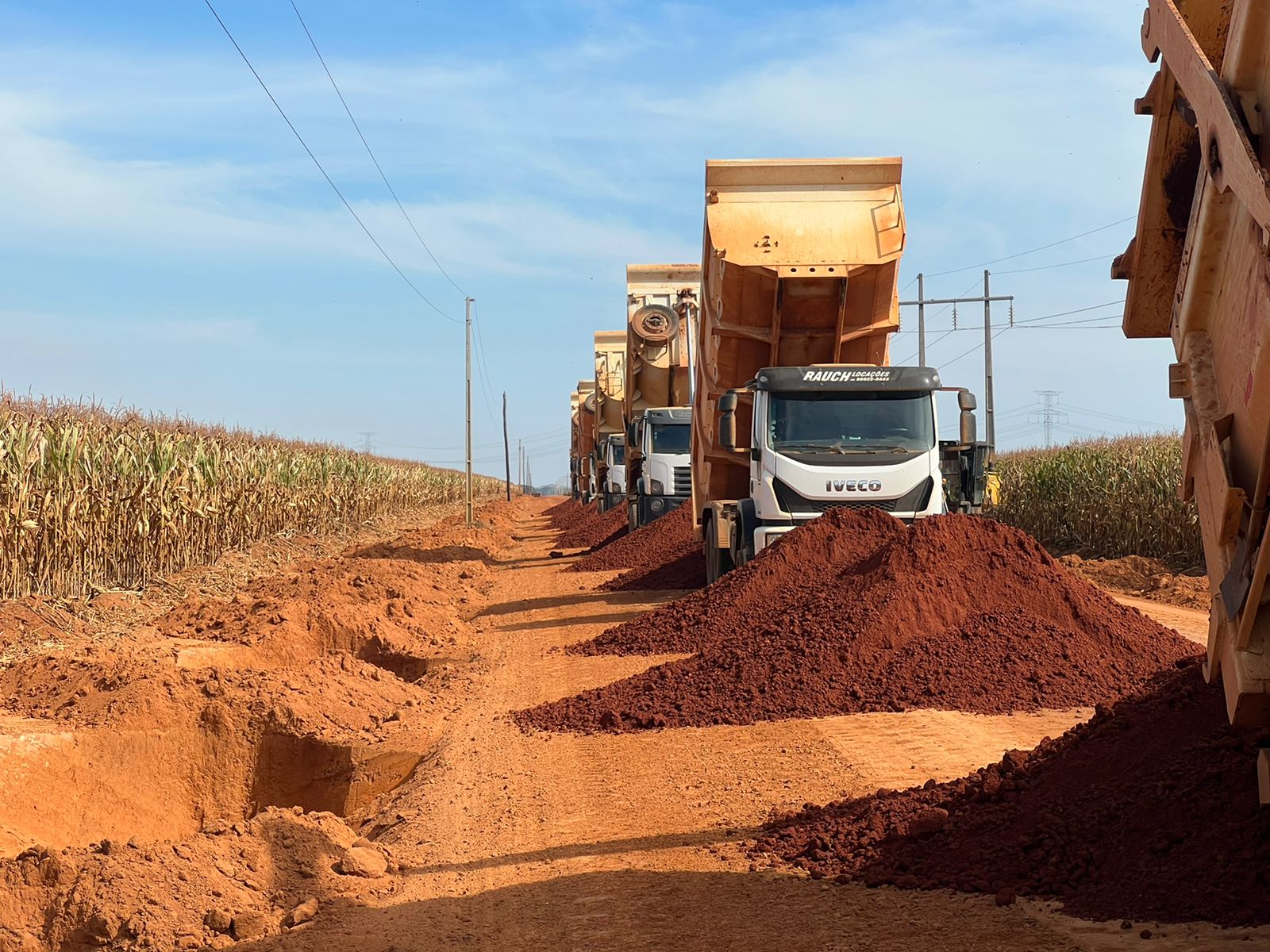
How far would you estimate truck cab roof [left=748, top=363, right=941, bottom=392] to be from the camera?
13.1 m

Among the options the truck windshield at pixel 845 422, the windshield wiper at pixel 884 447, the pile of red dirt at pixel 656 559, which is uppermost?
the truck windshield at pixel 845 422

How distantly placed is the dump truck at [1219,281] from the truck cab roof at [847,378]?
866 centimetres

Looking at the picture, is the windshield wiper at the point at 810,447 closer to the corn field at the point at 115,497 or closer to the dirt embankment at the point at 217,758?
the dirt embankment at the point at 217,758

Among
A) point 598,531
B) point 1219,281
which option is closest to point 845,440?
point 1219,281

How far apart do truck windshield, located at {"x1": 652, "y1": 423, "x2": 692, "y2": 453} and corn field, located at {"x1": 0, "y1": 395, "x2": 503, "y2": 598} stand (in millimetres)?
7864

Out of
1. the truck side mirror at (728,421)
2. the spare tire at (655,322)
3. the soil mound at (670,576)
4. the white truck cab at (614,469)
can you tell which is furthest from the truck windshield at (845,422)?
the white truck cab at (614,469)


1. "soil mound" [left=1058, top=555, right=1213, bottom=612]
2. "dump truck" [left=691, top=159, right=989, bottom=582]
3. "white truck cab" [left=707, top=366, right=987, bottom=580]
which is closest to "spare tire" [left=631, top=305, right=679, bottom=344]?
"soil mound" [left=1058, top=555, right=1213, bottom=612]

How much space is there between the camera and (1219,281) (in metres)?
3.77

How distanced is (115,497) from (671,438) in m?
11.9

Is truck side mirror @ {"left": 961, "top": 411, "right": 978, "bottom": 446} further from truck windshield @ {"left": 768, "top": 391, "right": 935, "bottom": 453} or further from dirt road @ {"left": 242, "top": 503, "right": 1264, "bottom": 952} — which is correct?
dirt road @ {"left": 242, "top": 503, "right": 1264, "bottom": 952}

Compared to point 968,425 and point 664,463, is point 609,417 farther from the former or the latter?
point 968,425

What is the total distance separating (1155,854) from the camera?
14.9 feet

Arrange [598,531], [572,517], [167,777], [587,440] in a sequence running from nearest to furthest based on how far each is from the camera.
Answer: [167,777] → [598,531] → [572,517] → [587,440]

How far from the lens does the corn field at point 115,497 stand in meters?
13.5
